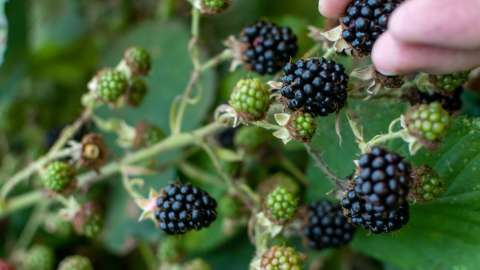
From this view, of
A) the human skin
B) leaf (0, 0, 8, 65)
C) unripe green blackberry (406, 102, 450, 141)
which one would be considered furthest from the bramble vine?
leaf (0, 0, 8, 65)

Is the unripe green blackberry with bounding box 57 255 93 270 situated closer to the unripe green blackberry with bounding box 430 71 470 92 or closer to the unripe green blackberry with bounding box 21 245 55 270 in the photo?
the unripe green blackberry with bounding box 21 245 55 270

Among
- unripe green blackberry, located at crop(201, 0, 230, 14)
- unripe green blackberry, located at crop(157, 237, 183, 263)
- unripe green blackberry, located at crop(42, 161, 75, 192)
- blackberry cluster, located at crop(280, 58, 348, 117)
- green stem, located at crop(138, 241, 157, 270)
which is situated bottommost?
green stem, located at crop(138, 241, 157, 270)

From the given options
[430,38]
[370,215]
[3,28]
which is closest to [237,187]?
[370,215]

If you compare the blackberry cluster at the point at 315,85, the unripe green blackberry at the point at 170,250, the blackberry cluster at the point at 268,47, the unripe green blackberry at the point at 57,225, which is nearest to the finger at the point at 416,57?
the blackberry cluster at the point at 315,85

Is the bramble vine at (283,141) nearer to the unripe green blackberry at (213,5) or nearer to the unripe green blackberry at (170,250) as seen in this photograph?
the unripe green blackberry at (213,5)

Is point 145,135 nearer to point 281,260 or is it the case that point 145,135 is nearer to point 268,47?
point 268,47
